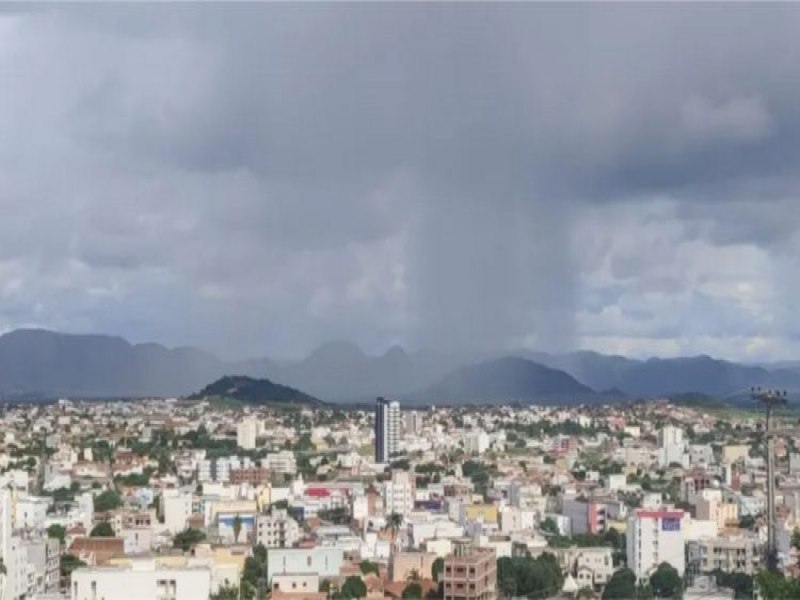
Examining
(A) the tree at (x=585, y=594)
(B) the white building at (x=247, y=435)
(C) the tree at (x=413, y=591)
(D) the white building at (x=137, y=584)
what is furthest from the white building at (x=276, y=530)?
(B) the white building at (x=247, y=435)

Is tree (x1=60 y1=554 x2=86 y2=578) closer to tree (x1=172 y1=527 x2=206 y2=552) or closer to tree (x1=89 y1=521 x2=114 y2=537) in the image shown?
tree (x1=172 y1=527 x2=206 y2=552)

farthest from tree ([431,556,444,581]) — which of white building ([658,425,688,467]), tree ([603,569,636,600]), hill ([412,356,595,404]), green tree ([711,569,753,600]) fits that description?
hill ([412,356,595,404])

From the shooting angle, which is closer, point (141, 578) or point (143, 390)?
point (141, 578)

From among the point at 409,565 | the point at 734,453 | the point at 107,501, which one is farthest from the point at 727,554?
the point at 734,453

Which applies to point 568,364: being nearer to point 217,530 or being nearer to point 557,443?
point 557,443

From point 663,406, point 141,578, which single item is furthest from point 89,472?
point 663,406
